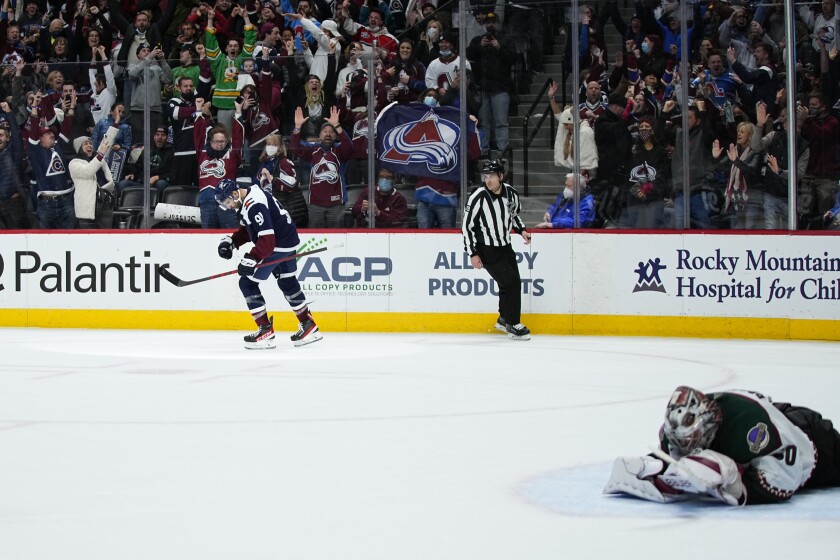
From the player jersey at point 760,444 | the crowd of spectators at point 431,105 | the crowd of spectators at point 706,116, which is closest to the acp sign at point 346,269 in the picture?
the crowd of spectators at point 431,105

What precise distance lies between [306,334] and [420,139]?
235 cm

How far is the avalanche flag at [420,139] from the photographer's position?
11.5 metres

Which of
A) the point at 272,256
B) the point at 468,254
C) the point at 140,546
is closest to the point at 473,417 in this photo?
the point at 140,546

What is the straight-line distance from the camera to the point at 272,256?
1020 cm

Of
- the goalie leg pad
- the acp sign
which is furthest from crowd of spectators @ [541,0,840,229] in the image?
the goalie leg pad

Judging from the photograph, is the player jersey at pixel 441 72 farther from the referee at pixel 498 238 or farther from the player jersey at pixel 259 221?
the player jersey at pixel 259 221

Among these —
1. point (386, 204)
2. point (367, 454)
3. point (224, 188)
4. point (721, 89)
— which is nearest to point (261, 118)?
point (224, 188)

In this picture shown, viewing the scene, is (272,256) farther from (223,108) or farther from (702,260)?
(702,260)

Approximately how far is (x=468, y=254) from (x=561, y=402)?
4.50 metres

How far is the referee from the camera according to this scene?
35.8 feet

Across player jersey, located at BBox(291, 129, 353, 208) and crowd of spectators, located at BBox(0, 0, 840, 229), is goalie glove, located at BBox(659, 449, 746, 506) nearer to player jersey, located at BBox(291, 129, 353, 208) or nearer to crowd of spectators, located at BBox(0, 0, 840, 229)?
crowd of spectators, located at BBox(0, 0, 840, 229)

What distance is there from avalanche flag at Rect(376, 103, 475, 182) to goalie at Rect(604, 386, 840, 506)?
755 cm

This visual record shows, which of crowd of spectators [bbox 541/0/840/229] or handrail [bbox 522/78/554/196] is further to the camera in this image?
handrail [bbox 522/78/554/196]

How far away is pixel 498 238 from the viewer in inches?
431
